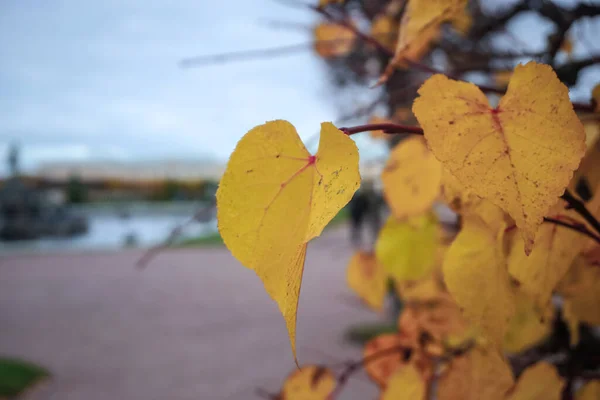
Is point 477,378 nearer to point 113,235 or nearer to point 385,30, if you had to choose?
point 385,30

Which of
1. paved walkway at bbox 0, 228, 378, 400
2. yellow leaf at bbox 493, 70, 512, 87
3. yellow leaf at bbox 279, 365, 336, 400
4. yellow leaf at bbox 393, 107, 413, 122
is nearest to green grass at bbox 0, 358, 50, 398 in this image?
paved walkway at bbox 0, 228, 378, 400

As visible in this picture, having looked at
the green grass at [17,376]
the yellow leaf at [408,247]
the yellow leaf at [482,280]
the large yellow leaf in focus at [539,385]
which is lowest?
the green grass at [17,376]

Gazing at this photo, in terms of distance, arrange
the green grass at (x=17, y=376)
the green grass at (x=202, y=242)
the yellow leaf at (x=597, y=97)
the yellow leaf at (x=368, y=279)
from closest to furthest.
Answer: the yellow leaf at (x=597, y=97)
the yellow leaf at (x=368, y=279)
the green grass at (x=17, y=376)
the green grass at (x=202, y=242)

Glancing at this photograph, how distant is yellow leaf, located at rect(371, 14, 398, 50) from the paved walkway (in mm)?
Answer: 1231

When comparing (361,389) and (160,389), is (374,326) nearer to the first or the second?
(361,389)

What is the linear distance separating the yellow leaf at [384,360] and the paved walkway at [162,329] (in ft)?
4.04

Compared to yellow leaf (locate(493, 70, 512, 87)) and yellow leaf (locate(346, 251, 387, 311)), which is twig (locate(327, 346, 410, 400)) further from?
yellow leaf (locate(493, 70, 512, 87))

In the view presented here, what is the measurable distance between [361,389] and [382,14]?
2.73 metres

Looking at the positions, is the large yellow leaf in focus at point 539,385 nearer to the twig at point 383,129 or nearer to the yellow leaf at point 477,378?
the yellow leaf at point 477,378

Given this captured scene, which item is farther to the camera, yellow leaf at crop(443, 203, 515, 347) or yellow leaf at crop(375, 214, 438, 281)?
yellow leaf at crop(375, 214, 438, 281)

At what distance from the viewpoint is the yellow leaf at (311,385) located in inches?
17.2

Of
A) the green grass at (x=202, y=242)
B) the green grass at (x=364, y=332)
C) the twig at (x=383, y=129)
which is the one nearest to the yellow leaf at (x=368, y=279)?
the twig at (x=383, y=129)

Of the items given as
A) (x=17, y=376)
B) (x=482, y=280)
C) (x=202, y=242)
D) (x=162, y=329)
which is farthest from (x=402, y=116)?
(x=202, y=242)

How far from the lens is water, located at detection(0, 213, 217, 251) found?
888 cm
